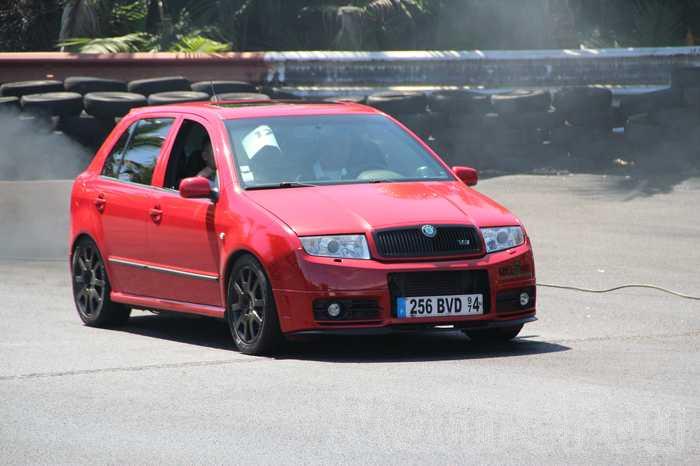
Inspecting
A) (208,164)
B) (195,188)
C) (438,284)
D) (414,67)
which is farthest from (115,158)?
(414,67)

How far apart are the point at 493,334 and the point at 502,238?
0.79m

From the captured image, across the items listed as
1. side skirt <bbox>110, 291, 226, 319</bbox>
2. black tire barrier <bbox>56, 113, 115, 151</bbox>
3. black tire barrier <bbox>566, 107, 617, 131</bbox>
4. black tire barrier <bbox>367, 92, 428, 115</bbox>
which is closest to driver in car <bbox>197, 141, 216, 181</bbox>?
side skirt <bbox>110, 291, 226, 319</bbox>

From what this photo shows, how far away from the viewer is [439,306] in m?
8.97

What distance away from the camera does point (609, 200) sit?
18922 mm

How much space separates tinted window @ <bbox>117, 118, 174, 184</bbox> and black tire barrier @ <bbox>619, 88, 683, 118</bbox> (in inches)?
483

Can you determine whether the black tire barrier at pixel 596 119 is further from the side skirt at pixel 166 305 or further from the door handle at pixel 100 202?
the side skirt at pixel 166 305

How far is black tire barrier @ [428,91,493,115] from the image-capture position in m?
22.0

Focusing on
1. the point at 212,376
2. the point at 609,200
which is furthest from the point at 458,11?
the point at 212,376

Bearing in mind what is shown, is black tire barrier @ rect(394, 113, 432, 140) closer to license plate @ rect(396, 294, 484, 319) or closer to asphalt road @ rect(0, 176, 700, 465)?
asphalt road @ rect(0, 176, 700, 465)

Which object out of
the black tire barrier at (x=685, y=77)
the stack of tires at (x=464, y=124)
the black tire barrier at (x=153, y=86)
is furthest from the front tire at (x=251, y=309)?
the black tire barrier at (x=685, y=77)

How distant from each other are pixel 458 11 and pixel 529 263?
77.5 ft

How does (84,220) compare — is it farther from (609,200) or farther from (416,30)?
(416,30)

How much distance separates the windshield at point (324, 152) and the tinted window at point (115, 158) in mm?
1427

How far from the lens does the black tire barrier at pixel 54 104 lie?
1909cm
